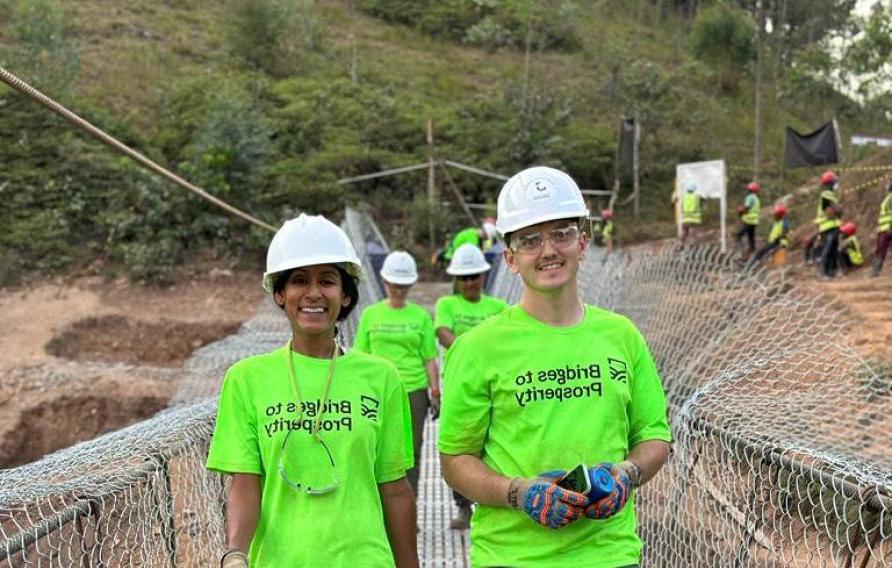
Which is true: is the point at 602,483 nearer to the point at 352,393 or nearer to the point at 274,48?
the point at 352,393

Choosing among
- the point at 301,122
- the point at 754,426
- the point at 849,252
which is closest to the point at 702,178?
the point at 849,252

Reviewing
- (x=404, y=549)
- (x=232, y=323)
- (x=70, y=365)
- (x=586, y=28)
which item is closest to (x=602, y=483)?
(x=404, y=549)

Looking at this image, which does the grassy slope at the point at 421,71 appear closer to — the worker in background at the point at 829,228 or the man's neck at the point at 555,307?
the worker in background at the point at 829,228

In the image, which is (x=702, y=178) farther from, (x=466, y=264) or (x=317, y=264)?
(x=317, y=264)

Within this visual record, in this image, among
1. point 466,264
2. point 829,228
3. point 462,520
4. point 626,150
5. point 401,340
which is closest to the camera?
point 462,520

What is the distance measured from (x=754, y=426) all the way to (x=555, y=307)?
4.19ft

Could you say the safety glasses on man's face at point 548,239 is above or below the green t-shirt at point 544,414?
above

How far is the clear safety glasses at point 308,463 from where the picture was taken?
1.96 meters

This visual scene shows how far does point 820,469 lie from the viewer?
6.89ft

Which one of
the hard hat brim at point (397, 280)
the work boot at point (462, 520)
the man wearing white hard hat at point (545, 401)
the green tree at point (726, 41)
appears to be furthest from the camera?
the green tree at point (726, 41)

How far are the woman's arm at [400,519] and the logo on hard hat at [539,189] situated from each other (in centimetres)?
77

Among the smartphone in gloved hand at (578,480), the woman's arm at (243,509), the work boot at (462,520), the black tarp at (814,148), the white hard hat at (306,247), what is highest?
the black tarp at (814,148)

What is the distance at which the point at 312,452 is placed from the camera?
6.48ft

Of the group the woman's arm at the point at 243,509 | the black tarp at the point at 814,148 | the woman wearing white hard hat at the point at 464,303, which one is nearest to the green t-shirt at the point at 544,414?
the woman's arm at the point at 243,509
